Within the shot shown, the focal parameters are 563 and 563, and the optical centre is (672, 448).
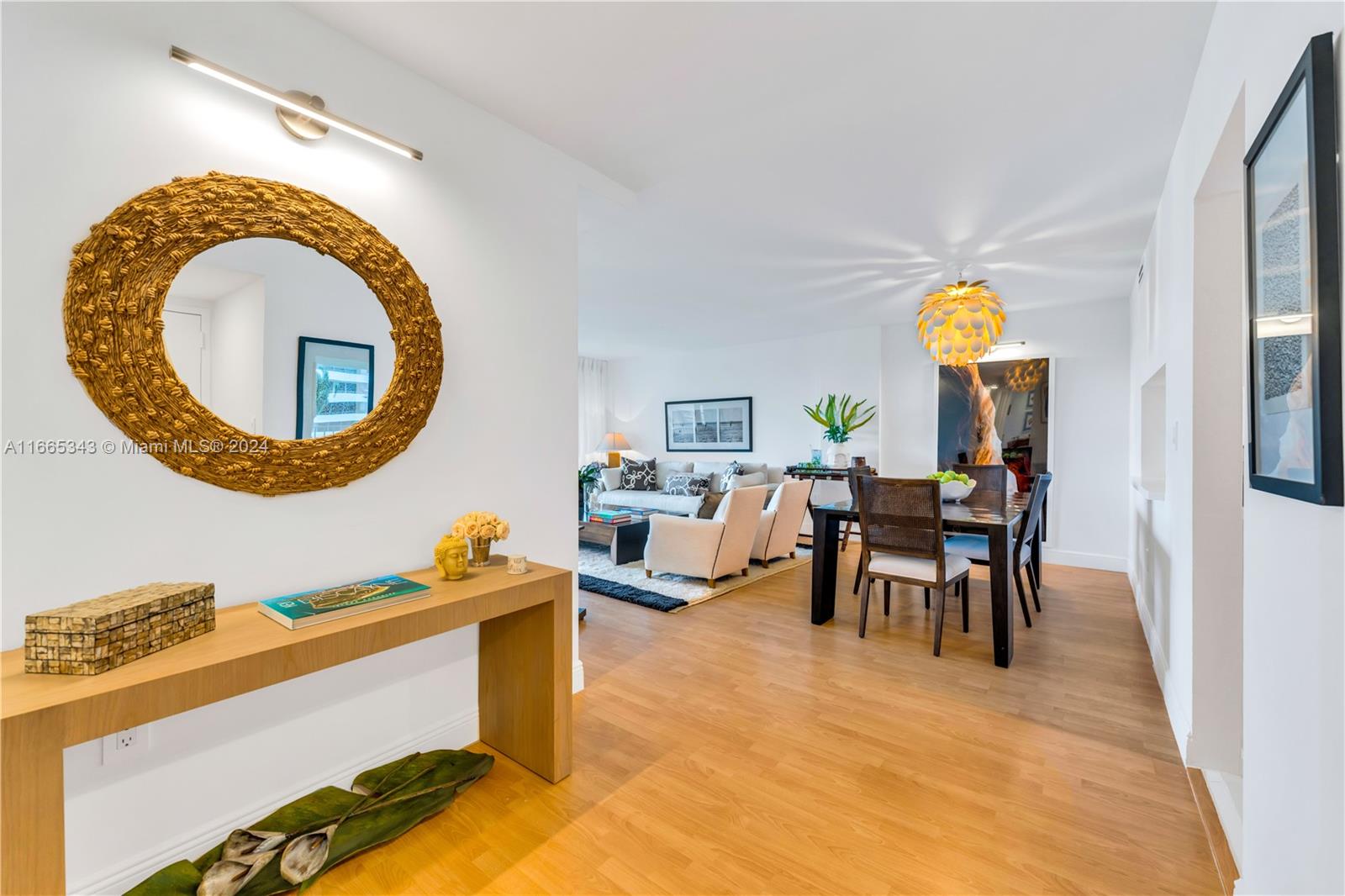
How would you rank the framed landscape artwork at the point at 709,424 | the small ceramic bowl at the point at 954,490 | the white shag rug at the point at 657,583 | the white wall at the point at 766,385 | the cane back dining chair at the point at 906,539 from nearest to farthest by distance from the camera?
1. the cane back dining chair at the point at 906,539
2. the small ceramic bowl at the point at 954,490
3. the white shag rug at the point at 657,583
4. the white wall at the point at 766,385
5. the framed landscape artwork at the point at 709,424

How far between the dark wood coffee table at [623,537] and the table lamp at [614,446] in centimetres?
280

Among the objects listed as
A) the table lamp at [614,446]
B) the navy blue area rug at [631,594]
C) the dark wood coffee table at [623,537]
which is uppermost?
the table lamp at [614,446]

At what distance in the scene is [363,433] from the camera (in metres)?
1.87

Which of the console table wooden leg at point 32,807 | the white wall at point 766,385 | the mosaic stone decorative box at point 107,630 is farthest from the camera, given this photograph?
the white wall at point 766,385

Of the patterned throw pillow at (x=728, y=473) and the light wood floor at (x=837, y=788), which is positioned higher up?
the patterned throw pillow at (x=728, y=473)

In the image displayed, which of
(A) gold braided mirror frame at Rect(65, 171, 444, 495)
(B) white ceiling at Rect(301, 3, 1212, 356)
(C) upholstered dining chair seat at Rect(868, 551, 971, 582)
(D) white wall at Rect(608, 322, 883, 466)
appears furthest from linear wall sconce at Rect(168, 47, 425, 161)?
(D) white wall at Rect(608, 322, 883, 466)

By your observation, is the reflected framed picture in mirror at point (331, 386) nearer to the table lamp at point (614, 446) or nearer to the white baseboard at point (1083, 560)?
the white baseboard at point (1083, 560)

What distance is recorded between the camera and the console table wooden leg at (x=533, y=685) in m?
1.94

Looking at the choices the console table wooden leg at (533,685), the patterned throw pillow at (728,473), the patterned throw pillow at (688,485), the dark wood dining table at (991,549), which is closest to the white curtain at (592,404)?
the patterned throw pillow at (688,485)

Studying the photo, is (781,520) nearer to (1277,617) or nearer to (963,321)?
(963,321)

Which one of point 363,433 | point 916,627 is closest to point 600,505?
point 916,627

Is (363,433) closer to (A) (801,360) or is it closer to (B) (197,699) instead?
(B) (197,699)

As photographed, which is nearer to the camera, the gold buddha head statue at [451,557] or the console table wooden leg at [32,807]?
the console table wooden leg at [32,807]

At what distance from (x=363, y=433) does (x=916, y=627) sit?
3.24 m
